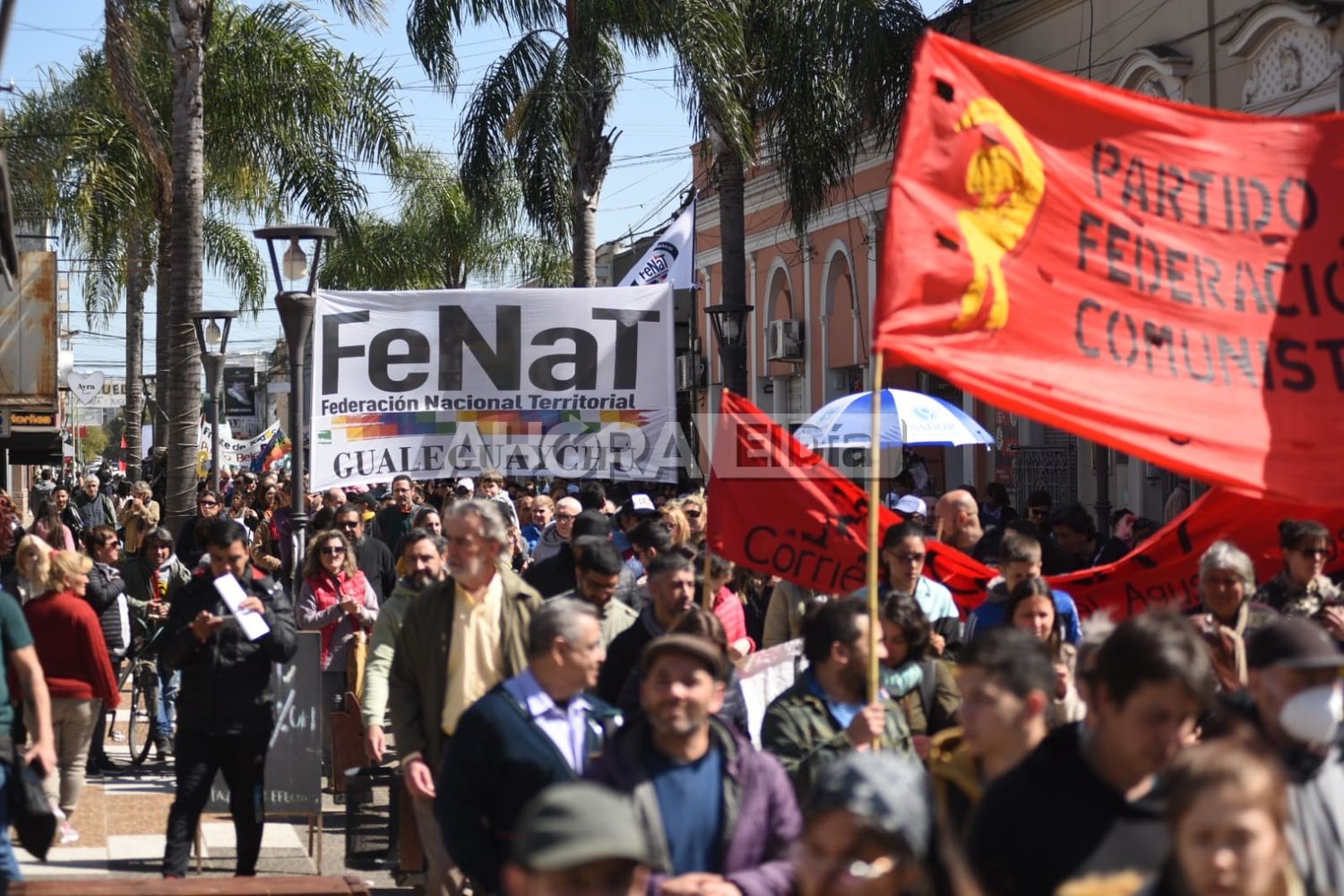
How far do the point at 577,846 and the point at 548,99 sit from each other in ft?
74.9

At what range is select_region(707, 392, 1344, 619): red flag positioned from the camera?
330 inches

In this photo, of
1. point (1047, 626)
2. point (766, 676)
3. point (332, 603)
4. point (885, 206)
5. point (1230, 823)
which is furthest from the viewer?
point (885, 206)

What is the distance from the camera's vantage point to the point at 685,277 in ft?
86.8

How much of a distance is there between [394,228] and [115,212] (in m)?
23.6

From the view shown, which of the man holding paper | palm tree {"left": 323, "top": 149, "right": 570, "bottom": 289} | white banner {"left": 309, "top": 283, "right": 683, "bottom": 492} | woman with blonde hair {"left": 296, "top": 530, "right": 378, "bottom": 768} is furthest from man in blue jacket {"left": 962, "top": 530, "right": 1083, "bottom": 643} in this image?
palm tree {"left": 323, "top": 149, "right": 570, "bottom": 289}

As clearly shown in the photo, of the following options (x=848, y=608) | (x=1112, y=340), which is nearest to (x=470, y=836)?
(x=848, y=608)

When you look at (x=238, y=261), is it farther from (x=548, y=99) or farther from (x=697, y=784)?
(x=697, y=784)

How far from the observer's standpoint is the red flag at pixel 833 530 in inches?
330

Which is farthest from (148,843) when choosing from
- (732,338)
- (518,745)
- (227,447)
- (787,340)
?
(227,447)

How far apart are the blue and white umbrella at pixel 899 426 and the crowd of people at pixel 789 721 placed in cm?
639

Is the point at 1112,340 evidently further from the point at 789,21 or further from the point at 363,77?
the point at 363,77

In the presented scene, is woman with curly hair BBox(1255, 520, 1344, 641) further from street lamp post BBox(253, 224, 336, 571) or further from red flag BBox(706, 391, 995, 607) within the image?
street lamp post BBox(253, 224, 336, 571)

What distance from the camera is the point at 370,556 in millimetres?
12883

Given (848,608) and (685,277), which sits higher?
(685,277)
